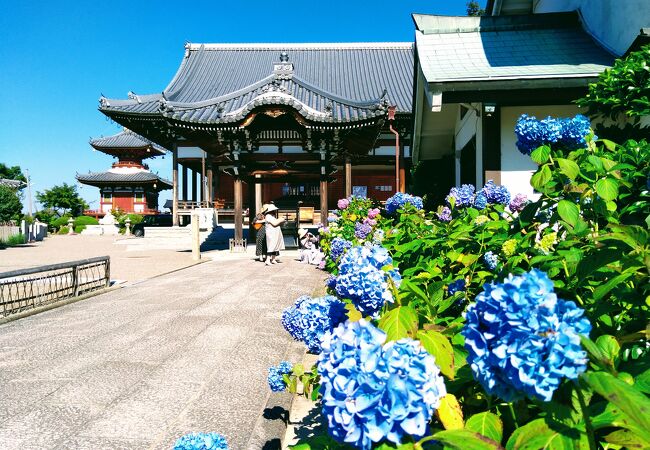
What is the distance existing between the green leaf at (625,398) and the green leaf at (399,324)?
0.47m

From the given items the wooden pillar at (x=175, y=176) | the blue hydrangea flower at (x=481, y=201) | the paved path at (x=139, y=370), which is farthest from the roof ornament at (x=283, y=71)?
the blue hydrangea flower at (x=481, y=201)

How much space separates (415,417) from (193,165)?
23.0 meters

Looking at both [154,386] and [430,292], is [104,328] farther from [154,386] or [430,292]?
[430,292]

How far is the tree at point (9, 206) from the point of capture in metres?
22.4

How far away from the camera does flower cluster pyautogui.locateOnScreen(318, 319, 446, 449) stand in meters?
0.73

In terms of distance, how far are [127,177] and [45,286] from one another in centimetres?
2980

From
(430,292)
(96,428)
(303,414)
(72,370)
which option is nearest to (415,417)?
(430,292)

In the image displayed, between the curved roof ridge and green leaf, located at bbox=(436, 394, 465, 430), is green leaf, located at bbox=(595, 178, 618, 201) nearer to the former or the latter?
green leaf, located at bbox=(436, 394, 465, 430)

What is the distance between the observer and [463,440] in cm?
75

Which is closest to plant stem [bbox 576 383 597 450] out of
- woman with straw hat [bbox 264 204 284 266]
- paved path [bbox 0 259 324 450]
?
paved path [bbox 0 259 324 450]

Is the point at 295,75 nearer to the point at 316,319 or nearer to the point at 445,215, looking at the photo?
the point at 445,215

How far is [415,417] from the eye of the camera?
0.75m

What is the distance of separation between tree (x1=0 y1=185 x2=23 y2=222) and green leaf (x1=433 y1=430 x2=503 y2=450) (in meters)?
27.8

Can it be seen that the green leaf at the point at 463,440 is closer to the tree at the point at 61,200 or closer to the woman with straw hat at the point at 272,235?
the woman with straw hat at the point at 272,235
